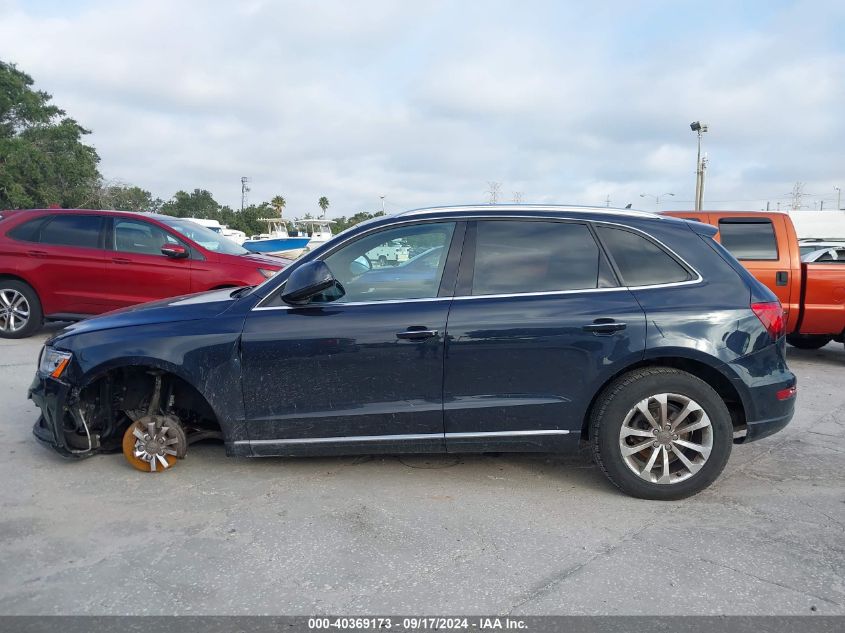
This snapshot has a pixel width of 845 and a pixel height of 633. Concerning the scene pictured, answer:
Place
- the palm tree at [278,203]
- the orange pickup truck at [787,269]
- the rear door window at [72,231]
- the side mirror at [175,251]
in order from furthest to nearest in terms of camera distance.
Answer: the palm tree at [278,203] → the rear door window at [72,231] → the side mirror at [175,251] → the orange pickup truck at [787,269]

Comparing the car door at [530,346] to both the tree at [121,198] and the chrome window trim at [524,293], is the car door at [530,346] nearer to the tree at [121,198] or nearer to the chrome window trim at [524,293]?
the chrome window trim at [524,293]

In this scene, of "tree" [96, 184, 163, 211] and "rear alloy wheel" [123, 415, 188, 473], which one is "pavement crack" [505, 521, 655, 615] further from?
"tree" [96, 184, 163, 211]

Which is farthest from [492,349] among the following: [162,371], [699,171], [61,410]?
[699,171]

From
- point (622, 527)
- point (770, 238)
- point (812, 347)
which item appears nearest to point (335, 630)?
point (622, 527)

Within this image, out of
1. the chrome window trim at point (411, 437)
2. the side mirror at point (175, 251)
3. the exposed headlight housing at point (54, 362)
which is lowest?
the chrome window trim at point (411, 437)

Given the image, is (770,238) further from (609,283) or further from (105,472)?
(105,472)

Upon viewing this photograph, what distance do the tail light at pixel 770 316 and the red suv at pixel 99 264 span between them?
5.77 meters

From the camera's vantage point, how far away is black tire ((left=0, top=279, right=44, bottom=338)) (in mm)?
8430

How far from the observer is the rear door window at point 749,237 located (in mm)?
7793

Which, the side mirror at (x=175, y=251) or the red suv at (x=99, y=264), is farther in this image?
the red suv at (x=99, y=264)

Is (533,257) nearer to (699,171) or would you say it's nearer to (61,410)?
(61,410)

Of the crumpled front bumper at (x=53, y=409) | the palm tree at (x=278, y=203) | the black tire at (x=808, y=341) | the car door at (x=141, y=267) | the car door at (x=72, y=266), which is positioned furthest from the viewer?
the palm tree at (x=278, y=203)

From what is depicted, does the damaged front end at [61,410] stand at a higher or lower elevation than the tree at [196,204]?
lower

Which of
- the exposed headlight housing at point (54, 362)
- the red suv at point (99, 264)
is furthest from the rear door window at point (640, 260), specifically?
the red suv at point (99, 264)
